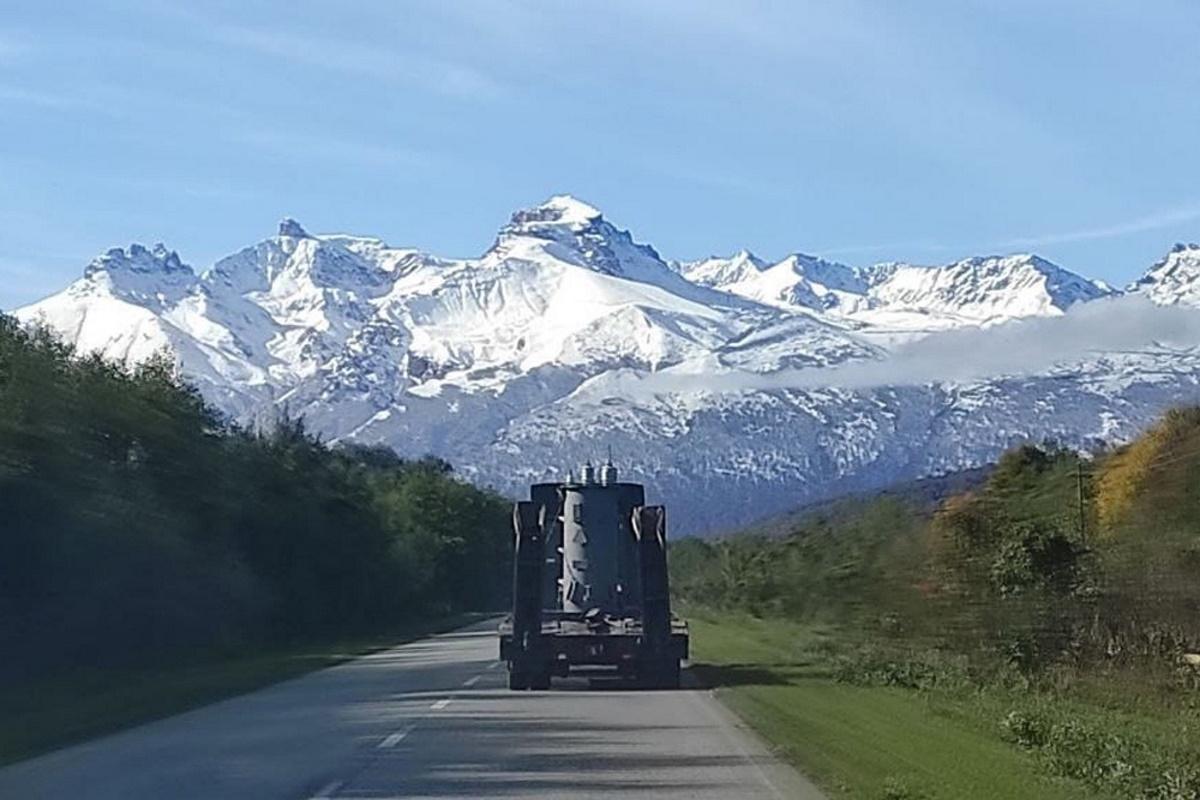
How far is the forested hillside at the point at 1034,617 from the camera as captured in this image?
958 inches

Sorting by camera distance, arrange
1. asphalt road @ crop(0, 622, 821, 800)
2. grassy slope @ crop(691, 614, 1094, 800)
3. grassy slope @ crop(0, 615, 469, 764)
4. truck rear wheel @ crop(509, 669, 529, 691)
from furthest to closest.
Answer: truck rear wheel @ crop(509, 669, 529, 691)
grassy slope @ crop(0, 615, 469, 764)
asphalt road @ crop(0, 622, 821, 800)
grassy slope @ crop(691, 614, 1094, 800)

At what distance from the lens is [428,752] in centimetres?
2402

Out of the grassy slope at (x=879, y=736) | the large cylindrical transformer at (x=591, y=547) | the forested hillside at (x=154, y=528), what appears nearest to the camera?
the grassy slope at (x=879, y=736)

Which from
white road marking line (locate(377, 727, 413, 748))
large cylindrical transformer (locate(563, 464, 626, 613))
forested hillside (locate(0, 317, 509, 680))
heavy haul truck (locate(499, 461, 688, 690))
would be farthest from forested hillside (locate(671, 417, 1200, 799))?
forested hillside (locate(0, 317, 509, 680))

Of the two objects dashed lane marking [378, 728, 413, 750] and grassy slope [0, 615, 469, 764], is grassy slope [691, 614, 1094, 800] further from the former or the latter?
grassy slope [0, 615, 469, 764]

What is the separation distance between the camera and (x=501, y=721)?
95.0ft

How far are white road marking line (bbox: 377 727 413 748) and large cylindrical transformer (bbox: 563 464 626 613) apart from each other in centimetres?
1258

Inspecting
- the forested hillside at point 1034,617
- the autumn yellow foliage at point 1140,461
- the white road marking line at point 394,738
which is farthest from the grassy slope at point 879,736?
the white road marking line at point 394,738

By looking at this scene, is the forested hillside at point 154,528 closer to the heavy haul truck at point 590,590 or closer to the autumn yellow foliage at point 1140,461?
the heavy haul truck at point 590,590

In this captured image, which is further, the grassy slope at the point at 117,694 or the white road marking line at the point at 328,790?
the grassy slope at the point at 117,694

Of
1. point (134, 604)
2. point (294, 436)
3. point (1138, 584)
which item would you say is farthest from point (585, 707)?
point (294, 436)

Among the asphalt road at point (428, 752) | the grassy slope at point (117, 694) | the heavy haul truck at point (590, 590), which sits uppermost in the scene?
the heavy haul truck at point (590, 590)

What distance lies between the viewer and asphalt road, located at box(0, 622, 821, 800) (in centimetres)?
2022

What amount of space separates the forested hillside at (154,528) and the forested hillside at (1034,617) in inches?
571
